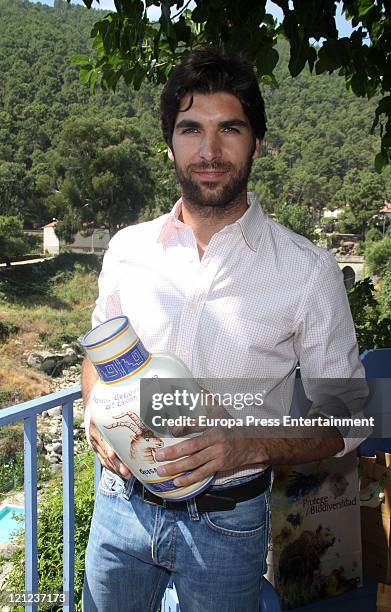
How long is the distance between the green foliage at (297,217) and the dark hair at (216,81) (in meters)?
38.8

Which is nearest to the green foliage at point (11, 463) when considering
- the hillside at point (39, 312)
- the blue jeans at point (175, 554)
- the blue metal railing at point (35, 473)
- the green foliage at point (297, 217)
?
the hillside at point (39, 312)

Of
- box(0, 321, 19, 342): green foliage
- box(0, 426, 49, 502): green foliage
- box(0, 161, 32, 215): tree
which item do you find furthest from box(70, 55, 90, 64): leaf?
box(0, 161, 32, 215): tree

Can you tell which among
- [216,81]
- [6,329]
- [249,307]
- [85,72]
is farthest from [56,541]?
[6,329]

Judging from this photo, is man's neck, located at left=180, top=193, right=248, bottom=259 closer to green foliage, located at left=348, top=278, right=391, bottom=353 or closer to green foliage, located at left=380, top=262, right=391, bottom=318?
green foliage, located at left=348, top=278, right=391, bottom=353

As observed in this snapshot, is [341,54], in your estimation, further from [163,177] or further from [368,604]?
[163,177]

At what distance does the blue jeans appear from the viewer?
943 mm

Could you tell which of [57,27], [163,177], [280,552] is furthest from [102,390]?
[57,27]

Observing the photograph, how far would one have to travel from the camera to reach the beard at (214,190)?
3.39 feet

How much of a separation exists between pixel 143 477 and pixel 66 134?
38815 mm

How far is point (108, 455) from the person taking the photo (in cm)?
93

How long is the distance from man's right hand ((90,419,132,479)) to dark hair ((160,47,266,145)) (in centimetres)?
55

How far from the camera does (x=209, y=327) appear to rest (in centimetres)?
98

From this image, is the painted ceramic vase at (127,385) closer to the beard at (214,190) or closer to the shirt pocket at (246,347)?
the shirt pocket at (246,347)

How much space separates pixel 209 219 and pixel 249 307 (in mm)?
193
